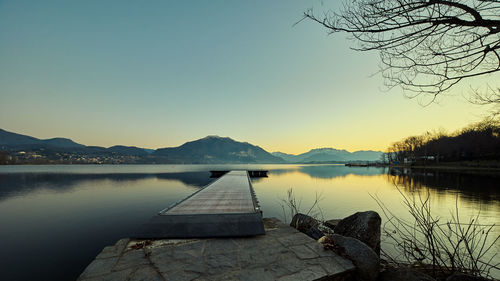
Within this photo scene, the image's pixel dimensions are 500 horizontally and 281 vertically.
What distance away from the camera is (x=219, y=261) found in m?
3.75

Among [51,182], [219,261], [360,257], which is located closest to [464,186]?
[360,257]

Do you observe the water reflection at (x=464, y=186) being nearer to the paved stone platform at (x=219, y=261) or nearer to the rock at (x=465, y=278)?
the rock at (x=465, y=278)

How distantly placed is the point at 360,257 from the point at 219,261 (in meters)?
2.66

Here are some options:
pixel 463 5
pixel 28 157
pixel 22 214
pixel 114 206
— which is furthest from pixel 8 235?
pixel 28 157

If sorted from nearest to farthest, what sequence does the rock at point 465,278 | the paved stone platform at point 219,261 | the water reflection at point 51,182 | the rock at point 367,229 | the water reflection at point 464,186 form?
the rock at point 465,278 → the paved stone platform at point 219,261 → the rock at point 367,229 → the water reflection at point 464,186 → the water reflection at point 51,182

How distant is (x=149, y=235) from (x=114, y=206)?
51.5 ft

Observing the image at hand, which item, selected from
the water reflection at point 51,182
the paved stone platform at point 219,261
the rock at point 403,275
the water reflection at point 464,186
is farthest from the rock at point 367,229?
the water reflection at point 51,182

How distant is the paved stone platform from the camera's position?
3309mm

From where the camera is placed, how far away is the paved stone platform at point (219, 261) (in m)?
3.31

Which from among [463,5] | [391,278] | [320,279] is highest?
[463,5]

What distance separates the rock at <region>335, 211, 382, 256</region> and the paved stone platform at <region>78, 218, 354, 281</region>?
71.1 inches

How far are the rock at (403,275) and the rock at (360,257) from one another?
7.0 inches

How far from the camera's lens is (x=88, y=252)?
8.38 meters

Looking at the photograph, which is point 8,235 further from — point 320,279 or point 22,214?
point 320,279
